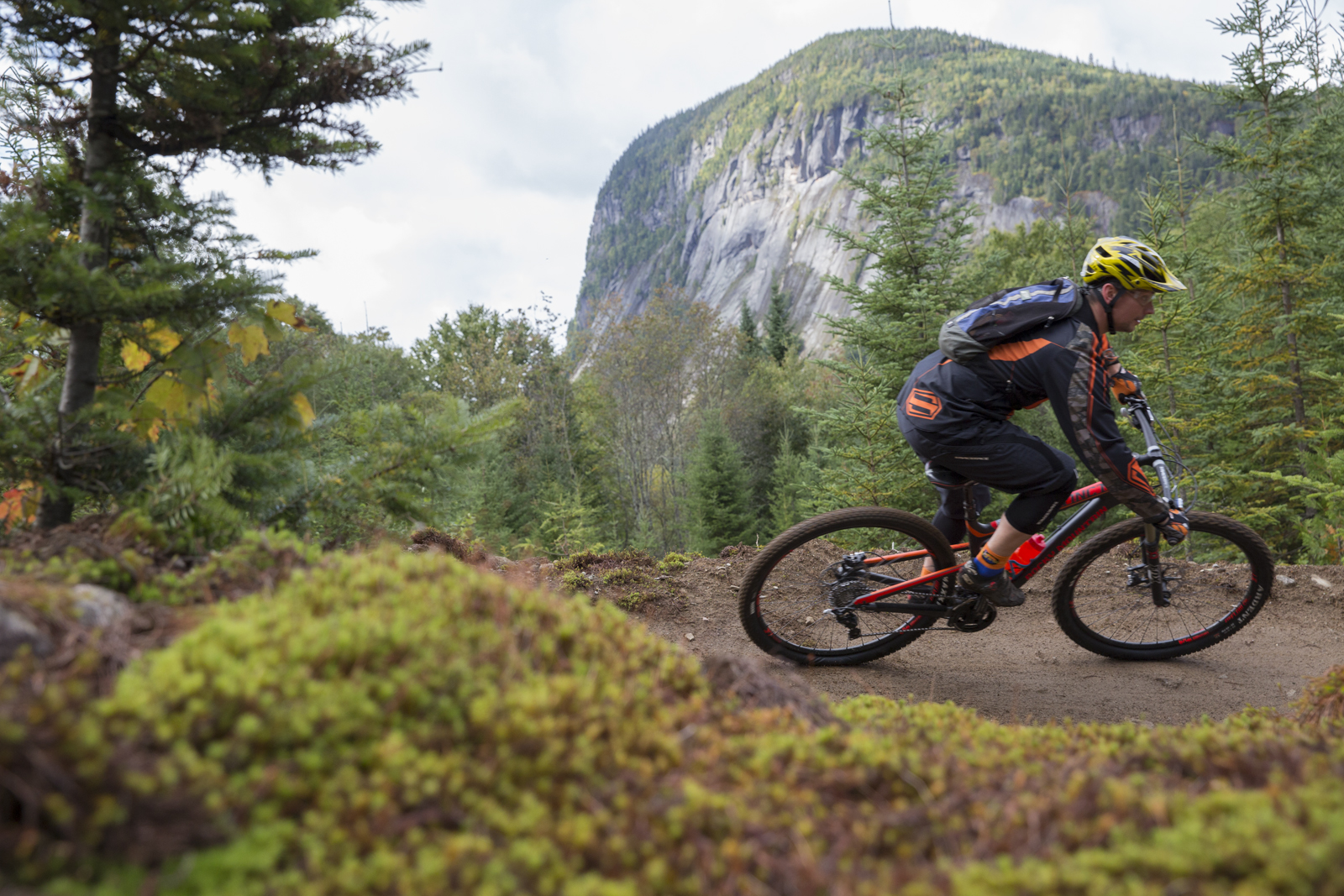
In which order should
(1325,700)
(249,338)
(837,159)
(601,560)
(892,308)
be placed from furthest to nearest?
(837,159)
(892,308)
(601,560)
(249,338)
(1325,700)

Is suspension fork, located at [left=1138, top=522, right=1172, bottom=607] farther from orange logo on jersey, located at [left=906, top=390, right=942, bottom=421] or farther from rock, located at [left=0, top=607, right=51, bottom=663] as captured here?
rock, located at [left=0, top=607, right=51, bottom=663]

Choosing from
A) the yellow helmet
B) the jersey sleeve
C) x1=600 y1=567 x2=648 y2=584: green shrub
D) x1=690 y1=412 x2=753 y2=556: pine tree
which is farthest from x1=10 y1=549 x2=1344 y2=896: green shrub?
x1=690 y1=412 x2=753 y2=556: pine tree

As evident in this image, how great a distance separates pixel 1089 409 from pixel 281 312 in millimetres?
4066

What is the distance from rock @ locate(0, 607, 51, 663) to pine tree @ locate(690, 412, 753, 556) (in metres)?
19.1

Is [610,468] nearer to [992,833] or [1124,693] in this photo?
[1124,693]

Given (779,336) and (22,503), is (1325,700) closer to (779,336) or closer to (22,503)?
(22,503)

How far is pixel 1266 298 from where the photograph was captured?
12953 millimetres

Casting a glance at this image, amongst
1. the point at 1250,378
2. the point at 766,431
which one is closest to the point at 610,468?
the point at 766,431

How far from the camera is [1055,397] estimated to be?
12.0 ft

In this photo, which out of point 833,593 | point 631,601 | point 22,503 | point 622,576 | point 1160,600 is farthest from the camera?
point 622,576

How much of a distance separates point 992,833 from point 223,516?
2568 mm

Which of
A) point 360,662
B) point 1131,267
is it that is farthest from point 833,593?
point 360,662

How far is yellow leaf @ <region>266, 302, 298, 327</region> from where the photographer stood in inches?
114

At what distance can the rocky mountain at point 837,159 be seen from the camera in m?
82.8
